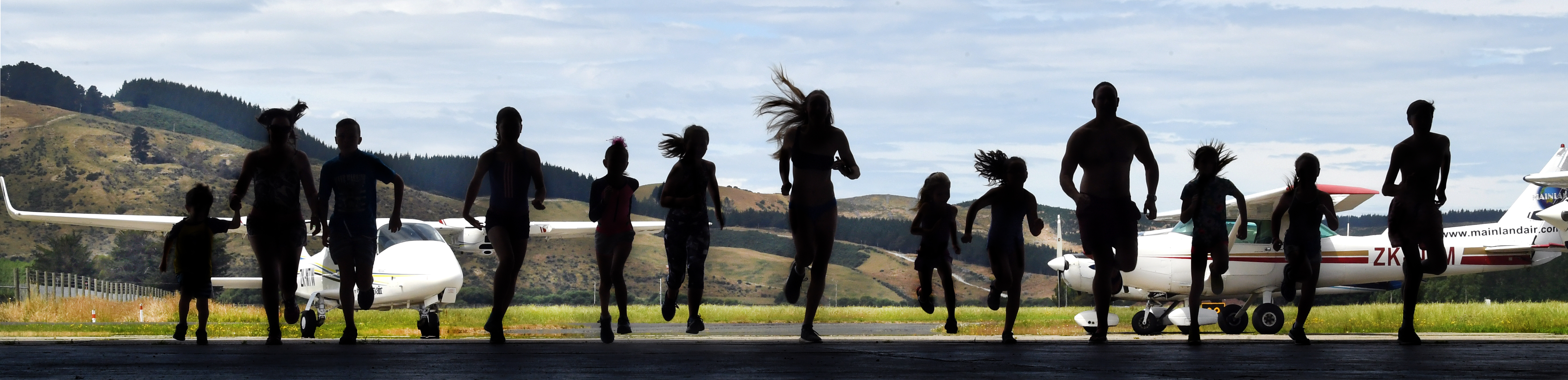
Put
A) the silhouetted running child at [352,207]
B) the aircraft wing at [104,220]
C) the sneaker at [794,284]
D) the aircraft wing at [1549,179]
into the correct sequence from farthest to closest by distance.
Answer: the aircraft wing at [1549,179]
the aircraft wing at [104,220]
the sneaker at [794,284]
the silhouetted running child at [352,207]

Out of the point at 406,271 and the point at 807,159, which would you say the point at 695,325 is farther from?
the point at 406,271

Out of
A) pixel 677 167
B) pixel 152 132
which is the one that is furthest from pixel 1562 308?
pixel 152 132

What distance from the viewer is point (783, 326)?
28.0 meters

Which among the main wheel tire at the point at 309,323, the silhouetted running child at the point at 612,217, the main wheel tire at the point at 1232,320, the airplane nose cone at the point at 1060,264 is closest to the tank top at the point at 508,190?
the silhouetted running child at the point at 612,217

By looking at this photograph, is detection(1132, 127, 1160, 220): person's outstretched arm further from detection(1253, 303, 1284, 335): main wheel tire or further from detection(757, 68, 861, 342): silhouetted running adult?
detection(1253, 303, 1284, 335): main wheel tire

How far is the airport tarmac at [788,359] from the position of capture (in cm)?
531

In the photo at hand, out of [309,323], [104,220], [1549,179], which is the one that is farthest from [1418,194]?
[104,220]

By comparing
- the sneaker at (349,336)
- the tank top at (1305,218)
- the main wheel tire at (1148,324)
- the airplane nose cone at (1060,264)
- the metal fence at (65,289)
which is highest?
the tank top at (1305,218)

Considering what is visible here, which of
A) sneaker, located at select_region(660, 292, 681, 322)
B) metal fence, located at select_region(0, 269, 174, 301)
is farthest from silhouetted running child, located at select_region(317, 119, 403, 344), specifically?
metal fence, located at select_region(0, 269, 174, 301)

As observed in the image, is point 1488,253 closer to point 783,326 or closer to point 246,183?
point 783,326

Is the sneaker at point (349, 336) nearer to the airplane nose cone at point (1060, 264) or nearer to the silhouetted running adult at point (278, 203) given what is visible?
the silhouetted running adult at point (278, 203)

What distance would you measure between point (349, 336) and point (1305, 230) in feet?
20.8

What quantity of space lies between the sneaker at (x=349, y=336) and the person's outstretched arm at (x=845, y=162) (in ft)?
10.7

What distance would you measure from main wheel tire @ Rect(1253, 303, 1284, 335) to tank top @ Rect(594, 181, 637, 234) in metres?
9.85
